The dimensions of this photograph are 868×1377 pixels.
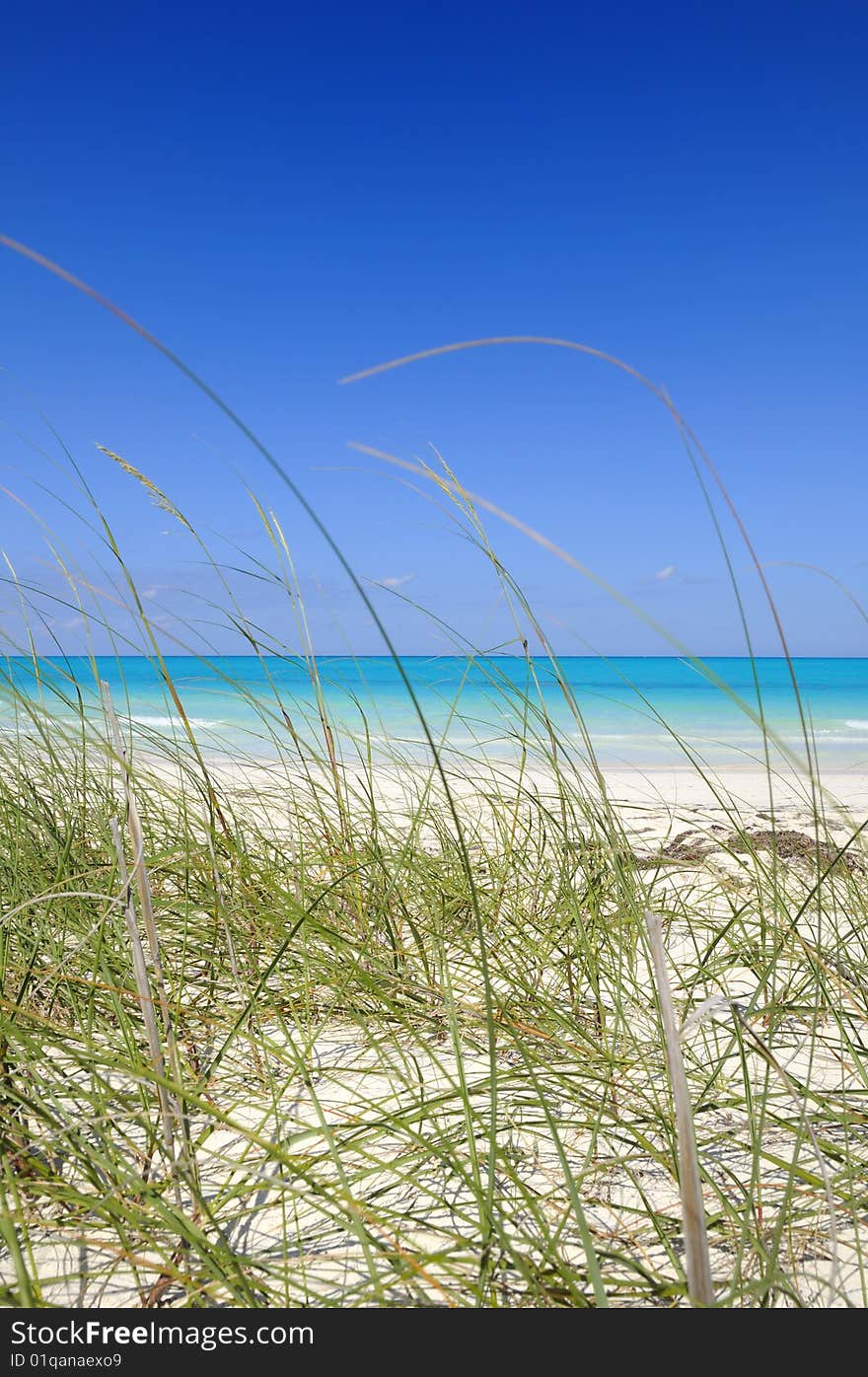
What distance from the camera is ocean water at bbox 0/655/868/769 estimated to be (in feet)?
5.63

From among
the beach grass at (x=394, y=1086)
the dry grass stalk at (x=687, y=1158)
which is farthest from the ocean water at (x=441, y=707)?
the dry grass stalk at (x=687, y=1158)

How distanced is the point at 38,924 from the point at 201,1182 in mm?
536

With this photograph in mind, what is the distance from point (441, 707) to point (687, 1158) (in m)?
2.25

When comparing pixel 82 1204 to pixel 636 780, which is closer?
pixel 82 1204

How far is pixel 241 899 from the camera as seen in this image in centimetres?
159

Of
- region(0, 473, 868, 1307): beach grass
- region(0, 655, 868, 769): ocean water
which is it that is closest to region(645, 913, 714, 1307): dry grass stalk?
region(0, 473, 868, 1307): beach grass

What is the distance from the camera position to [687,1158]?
1.89ft

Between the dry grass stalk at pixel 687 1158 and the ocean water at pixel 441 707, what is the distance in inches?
14.7

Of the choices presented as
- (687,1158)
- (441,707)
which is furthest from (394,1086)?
(441,707)

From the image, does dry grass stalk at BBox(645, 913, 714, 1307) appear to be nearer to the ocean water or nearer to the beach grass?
the beach grass
